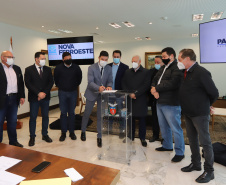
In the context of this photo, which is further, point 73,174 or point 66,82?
point 66,82

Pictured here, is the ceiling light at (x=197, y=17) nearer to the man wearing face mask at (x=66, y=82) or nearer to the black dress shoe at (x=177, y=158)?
the man wearing face mask at (x=66, y=82)

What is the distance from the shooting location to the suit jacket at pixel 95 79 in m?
3.38

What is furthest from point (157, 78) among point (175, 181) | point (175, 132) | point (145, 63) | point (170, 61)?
point (145, 63)

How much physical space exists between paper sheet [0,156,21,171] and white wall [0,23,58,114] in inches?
202

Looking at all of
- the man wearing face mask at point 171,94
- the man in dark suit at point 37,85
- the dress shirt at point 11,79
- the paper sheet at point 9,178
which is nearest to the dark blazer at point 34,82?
the man in dark suit at point 37,85

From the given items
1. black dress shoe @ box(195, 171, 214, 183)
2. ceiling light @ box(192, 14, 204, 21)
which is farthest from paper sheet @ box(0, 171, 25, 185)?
ceiling light @ box(192, 14, 204, 21)

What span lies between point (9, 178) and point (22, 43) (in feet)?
19.8

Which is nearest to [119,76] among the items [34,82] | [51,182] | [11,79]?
[34,82]

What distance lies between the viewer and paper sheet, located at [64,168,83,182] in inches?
43.6

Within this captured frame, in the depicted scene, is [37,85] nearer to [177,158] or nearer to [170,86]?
[170,86]

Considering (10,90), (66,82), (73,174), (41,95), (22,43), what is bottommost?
(73,174)

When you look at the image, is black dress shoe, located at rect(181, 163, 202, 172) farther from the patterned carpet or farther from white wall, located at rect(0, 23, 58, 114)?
white wall, located at rect(0, 23, 58, 114)

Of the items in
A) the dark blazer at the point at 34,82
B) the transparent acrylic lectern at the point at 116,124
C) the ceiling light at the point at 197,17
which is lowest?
the transparent acrylic lectern at the point at 116,124

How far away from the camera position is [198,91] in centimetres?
225
